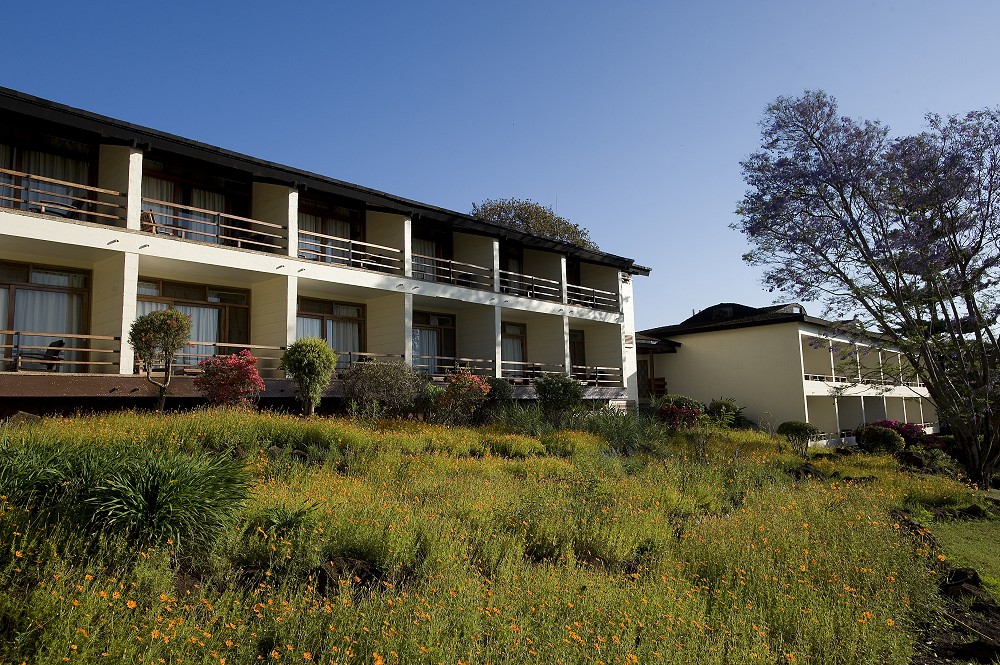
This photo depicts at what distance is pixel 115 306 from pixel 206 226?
13.3ft

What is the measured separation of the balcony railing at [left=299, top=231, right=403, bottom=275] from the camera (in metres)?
20.0

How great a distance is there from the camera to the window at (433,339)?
2409cm

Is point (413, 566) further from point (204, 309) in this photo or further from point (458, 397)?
point (204, 309)

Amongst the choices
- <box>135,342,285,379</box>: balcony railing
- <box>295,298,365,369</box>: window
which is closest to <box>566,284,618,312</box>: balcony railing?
<box>295,298,365,369</box>: window

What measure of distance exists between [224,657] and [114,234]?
14.0 m

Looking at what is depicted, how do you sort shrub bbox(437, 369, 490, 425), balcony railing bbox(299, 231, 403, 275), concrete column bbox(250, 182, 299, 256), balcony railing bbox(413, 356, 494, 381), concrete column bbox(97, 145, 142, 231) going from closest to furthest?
concrete column bbox(97, 145, 142, 231) < shrub bbox(437, 369, 490, 425) < concrete column bbox(250, 182, 299, 256) < balcony railing bbox(299, 231, 403, 275) < balcony railing bbox(413, 356, 494, 381)

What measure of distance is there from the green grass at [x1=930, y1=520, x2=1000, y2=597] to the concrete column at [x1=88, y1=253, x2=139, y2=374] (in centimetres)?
1548

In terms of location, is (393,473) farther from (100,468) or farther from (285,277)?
(285,277)

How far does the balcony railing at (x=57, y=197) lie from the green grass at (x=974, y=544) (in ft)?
52.9

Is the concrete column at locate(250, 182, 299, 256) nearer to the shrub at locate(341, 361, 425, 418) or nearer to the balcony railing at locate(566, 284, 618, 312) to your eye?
the shrub at locate(341, 361, 425, 418)

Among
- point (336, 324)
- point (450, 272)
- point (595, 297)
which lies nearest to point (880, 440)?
point (595, 297)

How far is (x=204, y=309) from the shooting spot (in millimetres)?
18391

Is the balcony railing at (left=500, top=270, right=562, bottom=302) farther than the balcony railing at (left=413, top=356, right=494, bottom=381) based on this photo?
Yes

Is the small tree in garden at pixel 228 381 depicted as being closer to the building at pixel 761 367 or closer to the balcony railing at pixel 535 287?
the balcony railing at pixel 535 287
